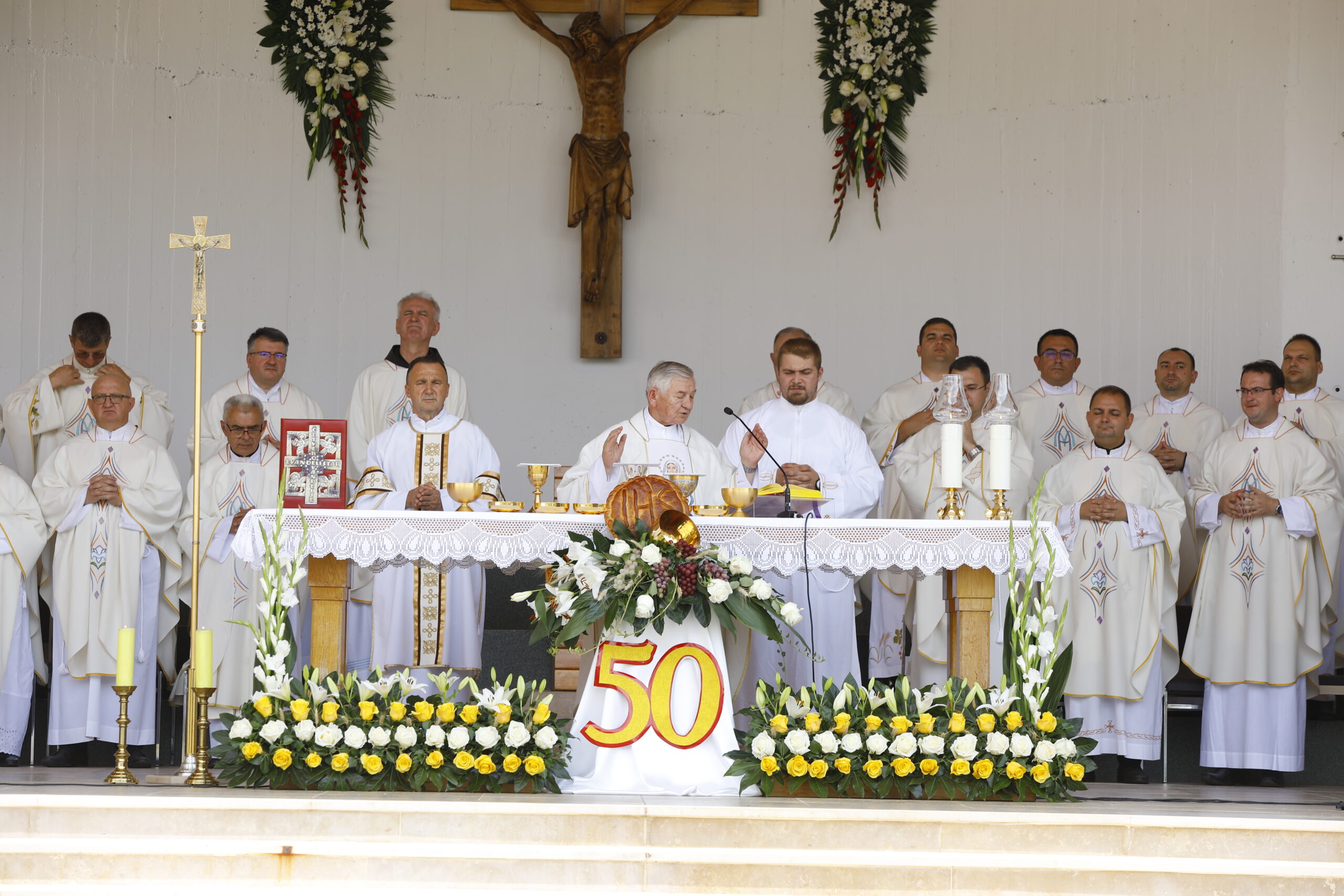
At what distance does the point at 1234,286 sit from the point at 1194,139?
0.90 metres

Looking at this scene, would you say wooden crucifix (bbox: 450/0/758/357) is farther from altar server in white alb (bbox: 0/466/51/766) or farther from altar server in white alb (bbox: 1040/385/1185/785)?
altar server in white alb (bbox: 0/466/51/766)

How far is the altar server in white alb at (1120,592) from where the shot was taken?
687 cm

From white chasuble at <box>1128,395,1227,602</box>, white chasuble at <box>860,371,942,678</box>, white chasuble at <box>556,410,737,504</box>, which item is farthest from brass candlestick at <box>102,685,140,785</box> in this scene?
white chasuble at <box>1128,395,1227,602</box>

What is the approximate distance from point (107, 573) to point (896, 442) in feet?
12.4

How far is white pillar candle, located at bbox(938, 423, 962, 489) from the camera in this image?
17.4ft

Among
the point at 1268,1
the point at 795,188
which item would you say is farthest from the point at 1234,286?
the point at 795,188

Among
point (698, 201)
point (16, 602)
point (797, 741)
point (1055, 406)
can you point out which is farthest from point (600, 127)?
point (797, 741)

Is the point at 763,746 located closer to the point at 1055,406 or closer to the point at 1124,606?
the point at 1124,606

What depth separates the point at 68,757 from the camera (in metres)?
6.84

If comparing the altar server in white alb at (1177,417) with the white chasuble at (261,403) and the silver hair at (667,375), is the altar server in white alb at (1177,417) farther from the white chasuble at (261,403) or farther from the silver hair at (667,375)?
the white chasuble at (261,403)

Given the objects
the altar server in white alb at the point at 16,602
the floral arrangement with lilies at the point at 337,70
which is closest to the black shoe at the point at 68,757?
the altar server in white alb at the point at 16,602

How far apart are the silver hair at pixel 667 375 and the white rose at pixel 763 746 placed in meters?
1.68

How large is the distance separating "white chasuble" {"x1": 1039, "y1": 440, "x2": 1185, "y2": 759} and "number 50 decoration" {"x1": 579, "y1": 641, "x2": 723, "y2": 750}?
239 cm

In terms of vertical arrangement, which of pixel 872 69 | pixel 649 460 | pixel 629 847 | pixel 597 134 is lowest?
pixel 629 847
